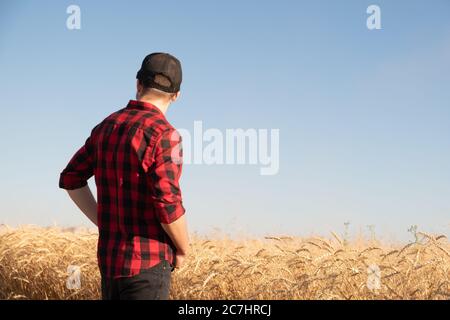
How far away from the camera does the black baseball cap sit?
2.87m

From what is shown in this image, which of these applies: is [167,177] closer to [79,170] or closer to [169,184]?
[169,184]

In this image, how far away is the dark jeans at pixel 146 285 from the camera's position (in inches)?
109

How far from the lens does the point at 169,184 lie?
2.66 m

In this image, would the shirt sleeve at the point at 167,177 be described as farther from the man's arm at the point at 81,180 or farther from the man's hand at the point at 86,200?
the man's hand at the point at 86,200

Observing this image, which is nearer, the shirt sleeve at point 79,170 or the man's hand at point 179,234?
the man's hand at point 179,234

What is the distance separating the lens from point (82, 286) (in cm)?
448

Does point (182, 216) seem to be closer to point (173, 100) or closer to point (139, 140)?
point (139, 140)

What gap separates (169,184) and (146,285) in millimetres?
591

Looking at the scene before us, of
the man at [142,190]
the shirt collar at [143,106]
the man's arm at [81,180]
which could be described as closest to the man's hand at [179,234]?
the man at [142,190]

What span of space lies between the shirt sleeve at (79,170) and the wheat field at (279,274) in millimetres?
1129

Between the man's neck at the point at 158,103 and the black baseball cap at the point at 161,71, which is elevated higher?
the black baseball cap at the point at 161,71

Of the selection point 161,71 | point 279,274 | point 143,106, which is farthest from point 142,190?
point 279,274
